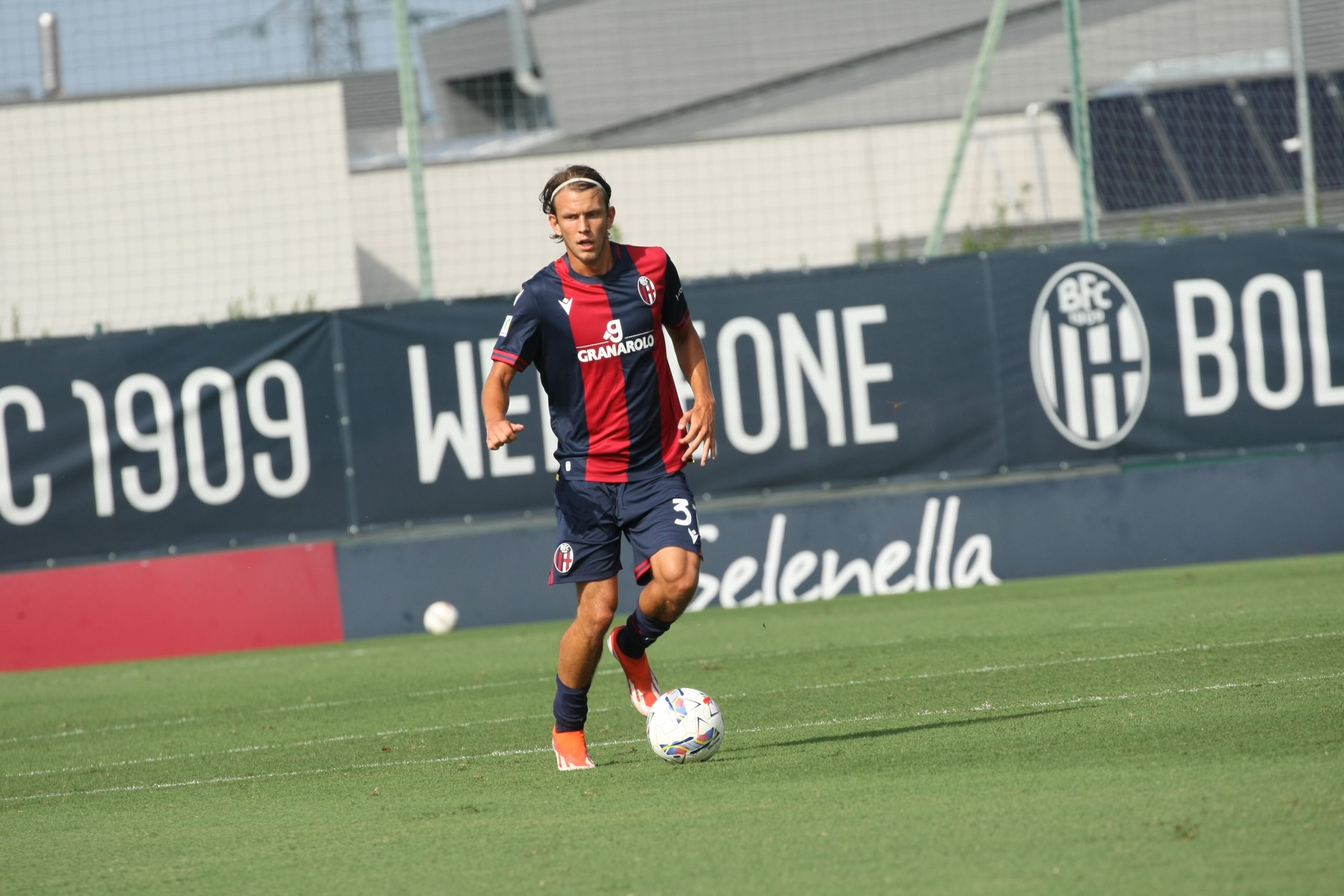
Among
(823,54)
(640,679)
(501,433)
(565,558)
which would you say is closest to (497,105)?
(823,54)

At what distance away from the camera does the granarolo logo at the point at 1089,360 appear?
12797 mm

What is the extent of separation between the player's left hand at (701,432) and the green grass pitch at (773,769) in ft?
3.87

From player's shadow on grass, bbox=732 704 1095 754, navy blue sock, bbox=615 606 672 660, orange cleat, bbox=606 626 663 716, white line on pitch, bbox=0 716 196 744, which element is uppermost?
navy blue sock, bbox=615 606 672 660

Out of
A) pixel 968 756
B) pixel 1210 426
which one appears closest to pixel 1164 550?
pixel 1210 426

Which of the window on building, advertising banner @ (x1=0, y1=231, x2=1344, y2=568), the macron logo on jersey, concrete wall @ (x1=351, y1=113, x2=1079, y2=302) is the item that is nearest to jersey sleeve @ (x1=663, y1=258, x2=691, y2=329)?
the macron logo on jersey

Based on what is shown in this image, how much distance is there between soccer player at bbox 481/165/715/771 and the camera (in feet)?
20.1

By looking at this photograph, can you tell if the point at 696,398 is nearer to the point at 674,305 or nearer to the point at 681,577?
the point at 674,305

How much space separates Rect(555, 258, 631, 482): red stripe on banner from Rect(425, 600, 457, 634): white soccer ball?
6.28m

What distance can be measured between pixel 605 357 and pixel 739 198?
1271cm

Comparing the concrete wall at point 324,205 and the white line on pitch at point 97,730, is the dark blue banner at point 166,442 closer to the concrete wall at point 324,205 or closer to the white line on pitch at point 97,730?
the concrete wall at point 324,205

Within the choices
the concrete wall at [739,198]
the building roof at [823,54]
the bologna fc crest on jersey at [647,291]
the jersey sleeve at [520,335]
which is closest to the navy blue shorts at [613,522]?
the jersey sleeve at [520,335]

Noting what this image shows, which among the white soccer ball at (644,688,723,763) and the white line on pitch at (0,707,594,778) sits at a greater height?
the white soccer ball at (644,688,723,763)

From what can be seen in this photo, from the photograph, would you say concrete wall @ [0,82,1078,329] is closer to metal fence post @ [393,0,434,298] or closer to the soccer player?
metal fence post @ [393,0,434,298]

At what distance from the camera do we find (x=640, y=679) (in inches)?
→ 266
